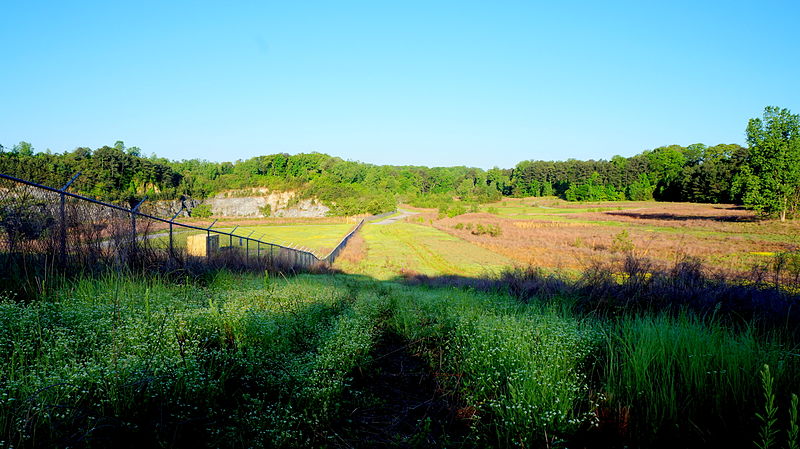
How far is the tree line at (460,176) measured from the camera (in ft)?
72.0

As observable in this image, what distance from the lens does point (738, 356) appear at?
12.3 ft

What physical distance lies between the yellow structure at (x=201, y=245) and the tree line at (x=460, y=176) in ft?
8.31

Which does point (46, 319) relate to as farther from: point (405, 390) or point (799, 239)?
point (799, 239)

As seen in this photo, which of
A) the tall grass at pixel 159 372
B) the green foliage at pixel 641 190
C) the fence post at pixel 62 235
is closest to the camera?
the tall grass at pixel 159 372

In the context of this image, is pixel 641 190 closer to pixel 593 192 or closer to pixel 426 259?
pixel 593 192

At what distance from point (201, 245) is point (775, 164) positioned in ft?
184

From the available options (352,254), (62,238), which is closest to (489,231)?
(352,254)

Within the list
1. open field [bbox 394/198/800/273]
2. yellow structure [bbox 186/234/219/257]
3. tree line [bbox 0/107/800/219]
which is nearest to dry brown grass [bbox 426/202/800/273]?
open field [bbox 394/198/800/273]

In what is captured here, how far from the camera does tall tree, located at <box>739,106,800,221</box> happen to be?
140 ft

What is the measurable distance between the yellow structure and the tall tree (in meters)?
54.4

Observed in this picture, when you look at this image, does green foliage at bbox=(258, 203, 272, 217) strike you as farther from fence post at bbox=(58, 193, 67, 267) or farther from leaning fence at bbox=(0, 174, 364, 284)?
fence post at bbox=(58, 193, 67, 267)

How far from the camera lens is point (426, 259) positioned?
32.9m

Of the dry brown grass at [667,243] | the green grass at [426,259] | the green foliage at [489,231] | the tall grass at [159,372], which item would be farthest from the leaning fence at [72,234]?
the green foliage at [489,231]

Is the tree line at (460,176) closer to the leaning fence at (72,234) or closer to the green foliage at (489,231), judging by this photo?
the leaning fence at (72,234)
